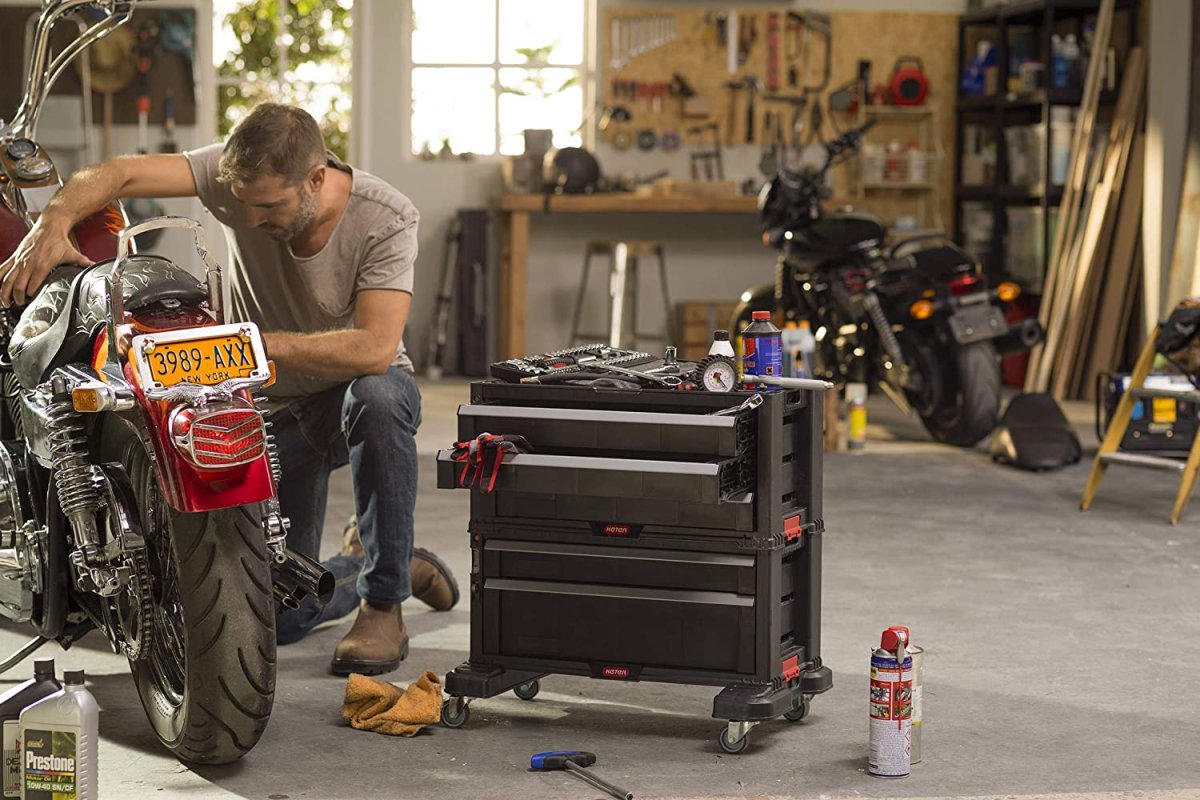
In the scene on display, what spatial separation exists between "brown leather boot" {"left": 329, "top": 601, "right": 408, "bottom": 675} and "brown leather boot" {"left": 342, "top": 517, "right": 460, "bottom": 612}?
374 millimetres

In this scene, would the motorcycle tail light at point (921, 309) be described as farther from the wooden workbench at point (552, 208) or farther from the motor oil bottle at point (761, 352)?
the motor oil bottle at point (761, 352)

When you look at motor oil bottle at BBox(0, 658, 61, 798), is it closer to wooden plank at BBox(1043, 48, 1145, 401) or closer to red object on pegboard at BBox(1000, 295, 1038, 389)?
wooden plank at BBox(1043, 48, 1145, 401)

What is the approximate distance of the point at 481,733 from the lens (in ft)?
9.78

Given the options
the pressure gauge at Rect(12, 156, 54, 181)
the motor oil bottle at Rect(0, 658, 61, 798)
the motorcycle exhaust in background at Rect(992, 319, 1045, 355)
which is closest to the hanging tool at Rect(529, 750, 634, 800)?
the motor oil bottle at Rect(0, 658, 61, 798)

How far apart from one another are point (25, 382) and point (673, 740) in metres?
1.26

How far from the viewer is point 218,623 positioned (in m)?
2.58

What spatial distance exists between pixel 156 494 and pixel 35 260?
61 centimetres

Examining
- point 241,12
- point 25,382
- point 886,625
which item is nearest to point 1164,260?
point 886,625

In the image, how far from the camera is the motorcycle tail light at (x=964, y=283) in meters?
6.55

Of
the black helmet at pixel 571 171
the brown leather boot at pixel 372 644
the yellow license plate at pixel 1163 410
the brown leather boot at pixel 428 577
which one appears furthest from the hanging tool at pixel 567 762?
the black helmet at pixel 571 171

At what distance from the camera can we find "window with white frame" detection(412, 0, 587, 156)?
31.0 ft

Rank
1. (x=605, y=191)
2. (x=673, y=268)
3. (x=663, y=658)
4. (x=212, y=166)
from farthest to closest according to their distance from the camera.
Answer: (x=673, y=268) → (x=605, y=191) → (x=212, y=166) → (x=663, y=658)

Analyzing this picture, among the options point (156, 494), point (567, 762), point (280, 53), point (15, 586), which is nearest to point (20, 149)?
point (15, 586)

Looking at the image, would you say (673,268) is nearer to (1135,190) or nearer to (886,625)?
(1135,190)
